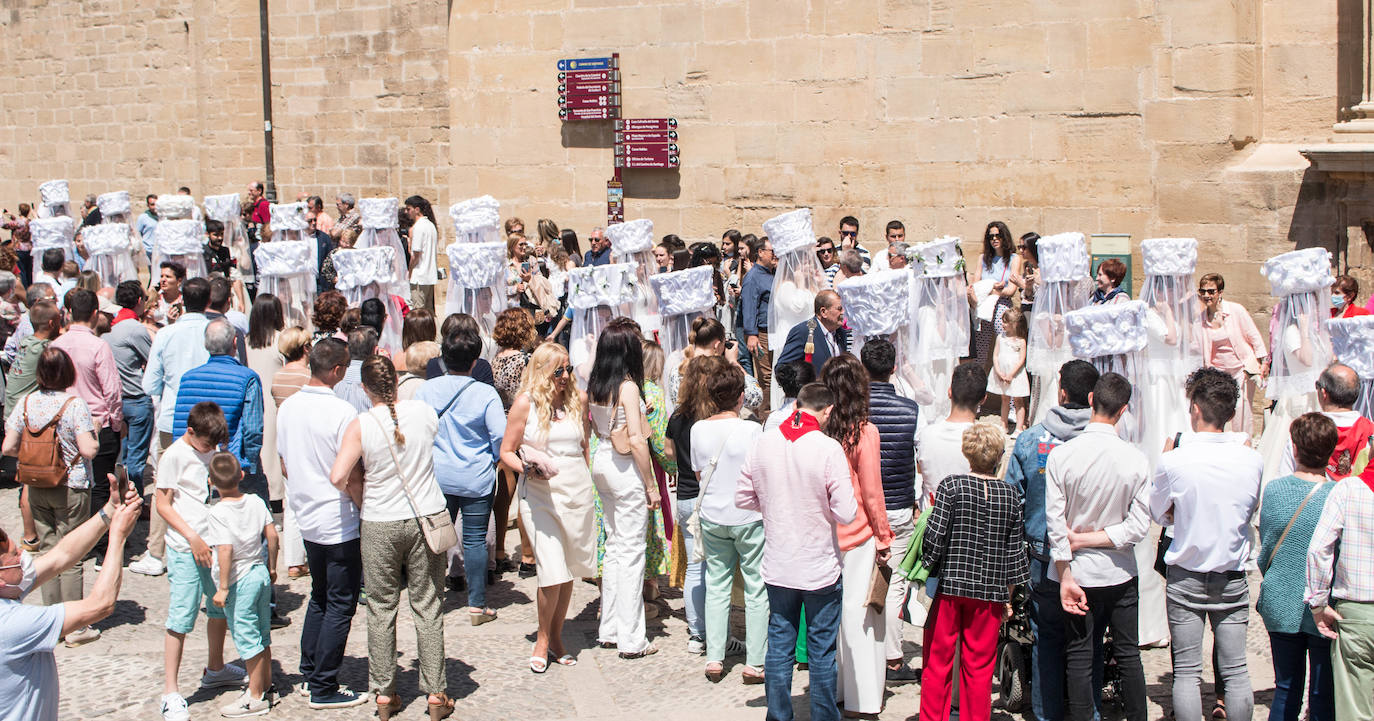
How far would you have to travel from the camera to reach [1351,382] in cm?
582

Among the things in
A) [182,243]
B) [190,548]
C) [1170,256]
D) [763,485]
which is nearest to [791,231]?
[1170,256]

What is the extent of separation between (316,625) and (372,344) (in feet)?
6.46

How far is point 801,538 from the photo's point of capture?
5379 mm

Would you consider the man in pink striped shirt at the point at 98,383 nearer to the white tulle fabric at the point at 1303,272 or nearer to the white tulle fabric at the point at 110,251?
the white tulle fabric at the point at 110,251

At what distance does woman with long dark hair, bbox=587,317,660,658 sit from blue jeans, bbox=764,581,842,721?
1.29 m

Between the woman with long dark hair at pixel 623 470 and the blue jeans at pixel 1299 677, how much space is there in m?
2.94

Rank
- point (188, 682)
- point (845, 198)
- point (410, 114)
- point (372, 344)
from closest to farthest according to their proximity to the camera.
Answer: point (188, 682) < point (372, 344) < point (845, 198) < point (410, 114)

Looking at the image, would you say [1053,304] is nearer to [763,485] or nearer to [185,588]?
[763,485]

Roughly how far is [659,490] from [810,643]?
5.32ft

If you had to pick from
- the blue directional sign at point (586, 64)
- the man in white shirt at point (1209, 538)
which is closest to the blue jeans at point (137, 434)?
the man in white shirt at point (1209, 538)

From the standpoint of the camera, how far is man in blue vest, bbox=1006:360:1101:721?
17.8 ft

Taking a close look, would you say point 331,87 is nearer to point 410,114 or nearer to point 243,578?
point 410,114

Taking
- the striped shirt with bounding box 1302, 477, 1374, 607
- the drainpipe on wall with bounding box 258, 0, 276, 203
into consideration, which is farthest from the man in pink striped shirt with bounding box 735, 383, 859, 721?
the drainpipe on wall with bounding box 258, 0, 276, 203

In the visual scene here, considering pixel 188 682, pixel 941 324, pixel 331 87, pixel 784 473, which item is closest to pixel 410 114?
pixel 331 87
